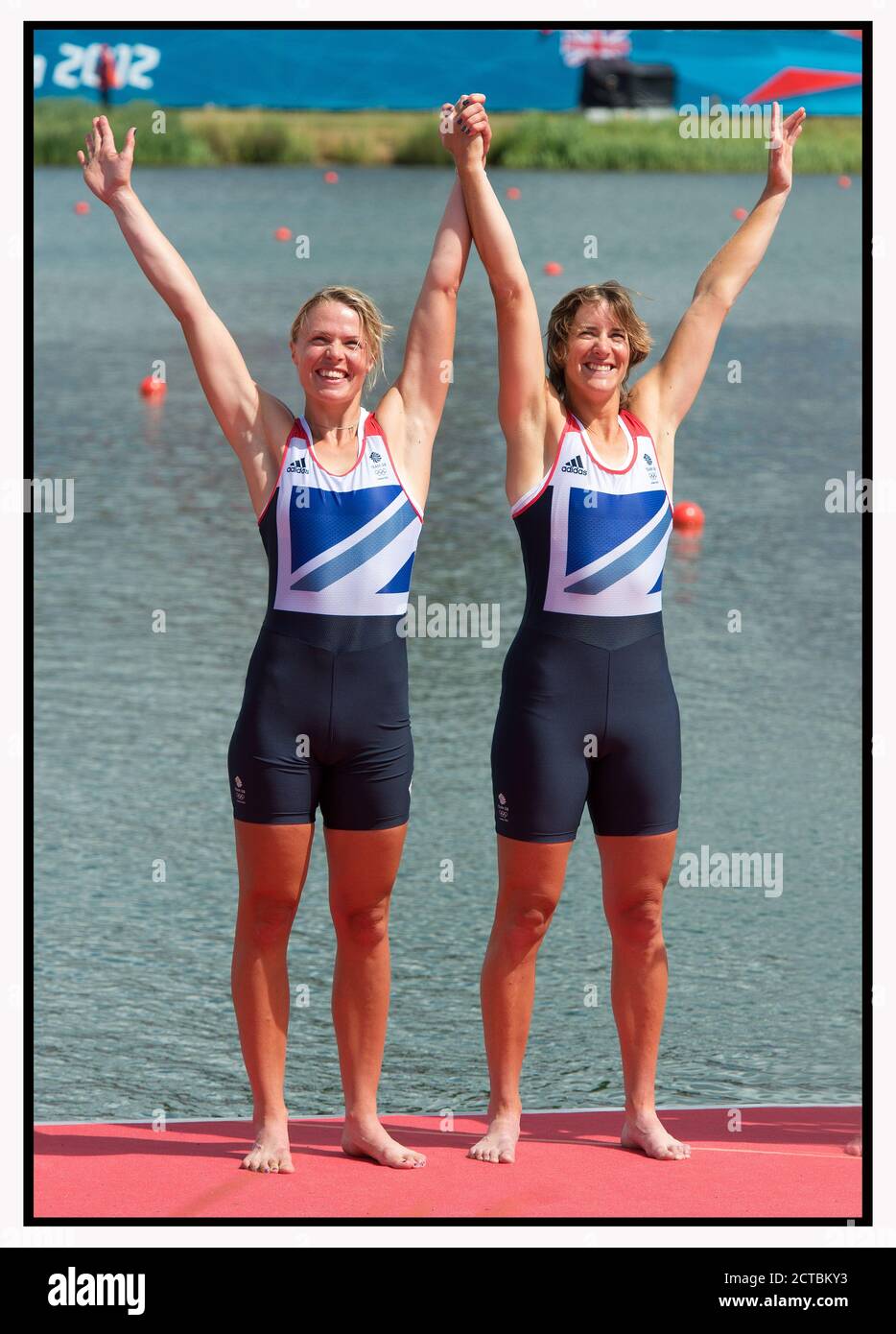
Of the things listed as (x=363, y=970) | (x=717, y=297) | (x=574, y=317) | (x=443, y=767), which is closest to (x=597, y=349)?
(x=574, y=317)

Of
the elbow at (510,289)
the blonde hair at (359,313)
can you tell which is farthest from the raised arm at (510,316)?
the blonde hair at (359,313)

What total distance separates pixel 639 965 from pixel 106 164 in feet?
7.30

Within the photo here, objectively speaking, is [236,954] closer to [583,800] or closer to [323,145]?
[583,800]

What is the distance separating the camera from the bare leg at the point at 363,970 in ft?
14.1

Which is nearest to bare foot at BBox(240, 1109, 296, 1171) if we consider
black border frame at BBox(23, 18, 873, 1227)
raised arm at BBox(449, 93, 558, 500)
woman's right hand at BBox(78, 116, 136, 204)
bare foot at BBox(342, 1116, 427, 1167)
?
bare foot at BBox(342, 1116, 427, 1167)

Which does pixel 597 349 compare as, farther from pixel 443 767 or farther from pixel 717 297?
pixel 443 767

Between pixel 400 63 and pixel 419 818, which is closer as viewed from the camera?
pixel 419 818

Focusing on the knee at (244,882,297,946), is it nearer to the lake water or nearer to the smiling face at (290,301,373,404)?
the smiling face at (290,301,373,404)

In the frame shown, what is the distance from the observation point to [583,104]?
50.1m

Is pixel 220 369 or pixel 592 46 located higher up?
pixel 592 46

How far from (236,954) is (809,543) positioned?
914cm

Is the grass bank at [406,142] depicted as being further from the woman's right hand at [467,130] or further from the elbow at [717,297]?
the woman's right hand at [467,130]

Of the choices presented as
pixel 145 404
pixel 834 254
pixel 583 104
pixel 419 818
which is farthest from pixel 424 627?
pixel 583 104

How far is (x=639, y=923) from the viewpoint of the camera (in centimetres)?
450
